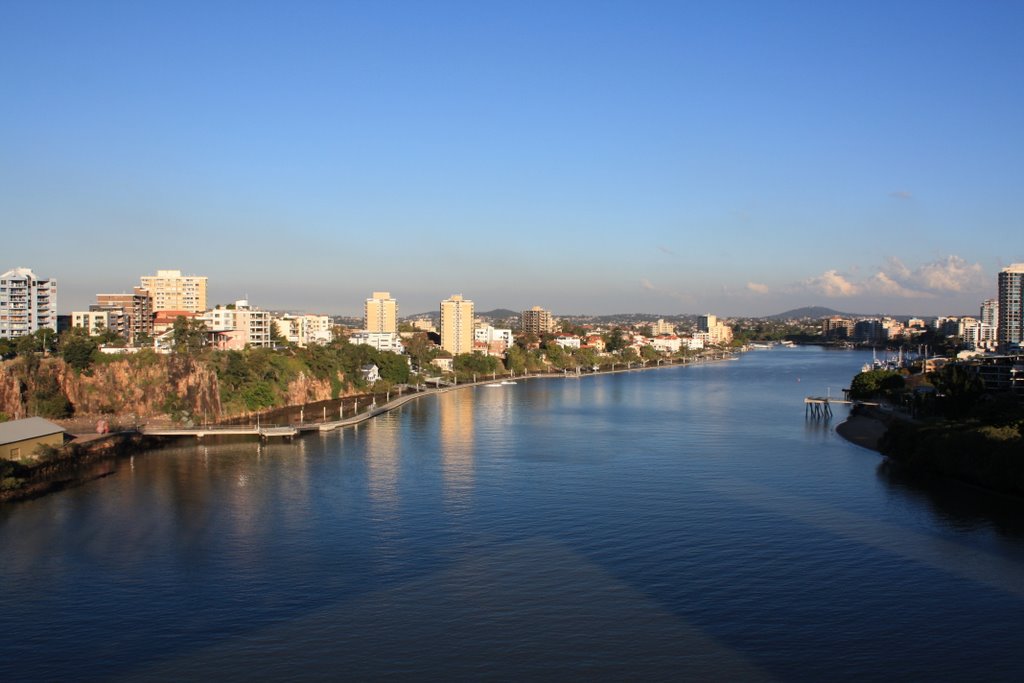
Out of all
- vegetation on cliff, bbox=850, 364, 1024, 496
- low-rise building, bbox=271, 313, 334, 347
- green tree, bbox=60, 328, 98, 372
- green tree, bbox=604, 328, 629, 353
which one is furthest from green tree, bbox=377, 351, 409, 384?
green tree, bbox=604, 328, 629, 353

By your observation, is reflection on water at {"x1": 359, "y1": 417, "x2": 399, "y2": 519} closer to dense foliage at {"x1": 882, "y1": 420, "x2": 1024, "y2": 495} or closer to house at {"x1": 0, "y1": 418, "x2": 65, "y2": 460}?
house at {"x1": 0, "y1": 418, "x2": 65, "y2": 460}

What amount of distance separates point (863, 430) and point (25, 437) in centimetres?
1369

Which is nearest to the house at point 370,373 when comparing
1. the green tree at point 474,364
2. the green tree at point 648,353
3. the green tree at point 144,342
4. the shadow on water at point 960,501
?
the green tree at point 144,342

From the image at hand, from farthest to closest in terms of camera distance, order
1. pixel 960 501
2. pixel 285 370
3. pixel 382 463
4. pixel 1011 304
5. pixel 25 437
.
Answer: pixel 1011 304
pixel 285 370
pixel 382 463
pixel 25 437
pixel 960 501

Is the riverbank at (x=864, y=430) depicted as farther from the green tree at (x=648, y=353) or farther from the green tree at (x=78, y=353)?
the green tree at (x=648, y=353)

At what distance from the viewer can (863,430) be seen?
15.7 meters

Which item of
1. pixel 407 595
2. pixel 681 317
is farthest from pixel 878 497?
pixel 681 317

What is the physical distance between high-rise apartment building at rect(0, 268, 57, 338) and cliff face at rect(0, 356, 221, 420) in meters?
6.81

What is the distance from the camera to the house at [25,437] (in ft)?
36.4

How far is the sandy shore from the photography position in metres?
14.3

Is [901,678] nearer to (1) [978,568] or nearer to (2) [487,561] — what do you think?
(1) [978,568]

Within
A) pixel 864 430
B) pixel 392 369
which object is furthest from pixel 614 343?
pixel 864 430

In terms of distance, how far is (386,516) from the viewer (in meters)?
8.83

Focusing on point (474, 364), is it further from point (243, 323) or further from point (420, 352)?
point (243, 323)
